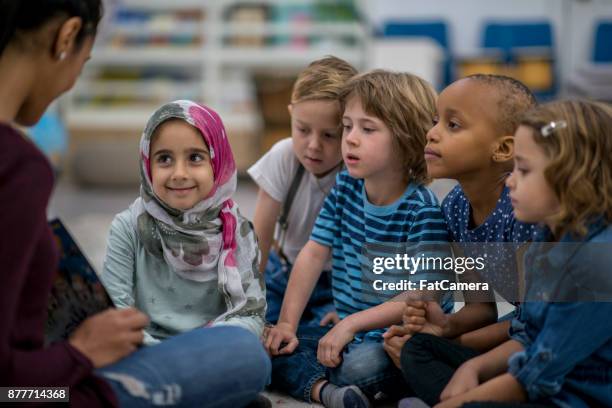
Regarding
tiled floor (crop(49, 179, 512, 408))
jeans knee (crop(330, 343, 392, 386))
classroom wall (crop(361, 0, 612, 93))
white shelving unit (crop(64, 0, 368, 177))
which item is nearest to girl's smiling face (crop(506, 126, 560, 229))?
jeans knee (crop(330, 343, 392, 386))

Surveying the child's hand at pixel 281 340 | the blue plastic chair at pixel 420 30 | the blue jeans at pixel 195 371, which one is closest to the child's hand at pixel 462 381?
the blue jeans at pixel 195 371

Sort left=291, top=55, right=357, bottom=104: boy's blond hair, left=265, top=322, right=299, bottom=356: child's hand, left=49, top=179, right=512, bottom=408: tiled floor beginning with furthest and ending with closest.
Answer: left=49, top=179, right=512, bottom=408: tiled floor → left=291, top=55, right=357, bottom=104: boy's blond hair → left=265, top=322, right=299, bottom=356: child's hand

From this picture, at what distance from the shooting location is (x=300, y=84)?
1940mm

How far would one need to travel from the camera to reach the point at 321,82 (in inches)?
75.2

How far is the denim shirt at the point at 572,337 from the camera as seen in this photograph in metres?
1.25

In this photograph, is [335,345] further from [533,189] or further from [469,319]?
[533,189]

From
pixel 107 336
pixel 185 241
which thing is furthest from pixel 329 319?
pixel 107 336

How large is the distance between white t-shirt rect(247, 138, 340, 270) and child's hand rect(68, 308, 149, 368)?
92 cm

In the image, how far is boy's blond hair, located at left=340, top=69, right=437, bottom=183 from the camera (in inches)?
67.8

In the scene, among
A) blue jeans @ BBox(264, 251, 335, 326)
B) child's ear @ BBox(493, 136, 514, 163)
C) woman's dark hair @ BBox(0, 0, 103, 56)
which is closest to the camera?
woman's dark hair @ BBox(0, 0, 103, 56)

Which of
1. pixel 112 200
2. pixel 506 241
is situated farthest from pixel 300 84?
pixel 112 200

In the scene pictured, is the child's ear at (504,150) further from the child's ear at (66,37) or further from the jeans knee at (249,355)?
the child's ear at (66,37)

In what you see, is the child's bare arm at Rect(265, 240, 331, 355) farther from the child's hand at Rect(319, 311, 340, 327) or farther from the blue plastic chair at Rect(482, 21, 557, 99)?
the blue plastic chair at Rect(482, 21, 557, 99)

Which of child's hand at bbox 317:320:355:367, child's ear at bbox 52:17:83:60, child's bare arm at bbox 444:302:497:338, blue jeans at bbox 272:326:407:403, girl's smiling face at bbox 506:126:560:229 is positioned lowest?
blue jeans at bbox 272:326:407:403
